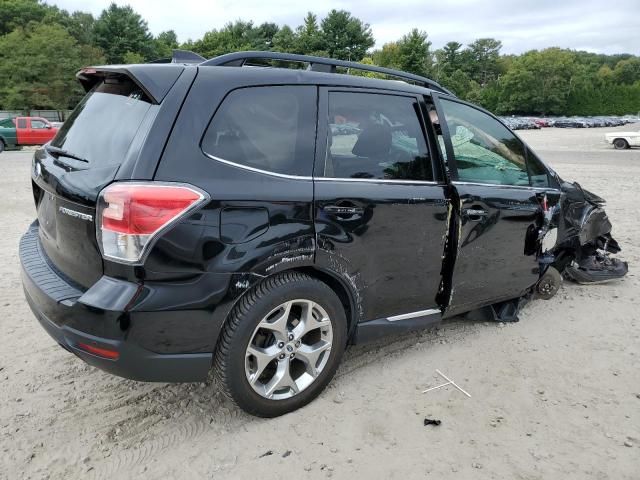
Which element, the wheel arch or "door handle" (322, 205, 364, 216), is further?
"door handle" (322, 205, 364, 216)

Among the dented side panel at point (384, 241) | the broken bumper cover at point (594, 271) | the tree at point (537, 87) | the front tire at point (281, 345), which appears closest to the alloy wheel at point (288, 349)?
the front tire at point (281, 345)

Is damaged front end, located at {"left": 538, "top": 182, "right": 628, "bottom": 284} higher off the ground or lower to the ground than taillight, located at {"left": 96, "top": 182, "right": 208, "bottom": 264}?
lower

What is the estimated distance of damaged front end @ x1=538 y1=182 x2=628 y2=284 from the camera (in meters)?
4.27

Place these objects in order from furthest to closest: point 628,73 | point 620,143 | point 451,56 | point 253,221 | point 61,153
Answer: point 628,73
point 451,56
point 620,143
point 61,153
point 253,221

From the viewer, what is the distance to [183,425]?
9.02 feet

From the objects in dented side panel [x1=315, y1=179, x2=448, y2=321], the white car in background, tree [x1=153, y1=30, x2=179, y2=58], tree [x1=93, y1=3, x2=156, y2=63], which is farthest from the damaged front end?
tree [x1=93, y1=3, x2=156, y2=63]

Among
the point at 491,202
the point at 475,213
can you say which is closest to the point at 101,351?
the point at 475,213

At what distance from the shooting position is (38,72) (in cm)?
4412

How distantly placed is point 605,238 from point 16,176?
503 inches

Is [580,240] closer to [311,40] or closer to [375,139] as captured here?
[375,139]

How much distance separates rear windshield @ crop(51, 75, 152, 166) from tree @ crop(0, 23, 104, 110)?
4546 centimetres

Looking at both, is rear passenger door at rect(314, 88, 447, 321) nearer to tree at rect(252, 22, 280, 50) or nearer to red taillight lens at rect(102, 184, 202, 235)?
red taillight lens at rect(102, 184, 202, 235)

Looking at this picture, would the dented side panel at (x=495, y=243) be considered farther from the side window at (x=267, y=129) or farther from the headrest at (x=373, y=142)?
the side window at (x=267, y=129)

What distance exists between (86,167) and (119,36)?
69700 millimetres
